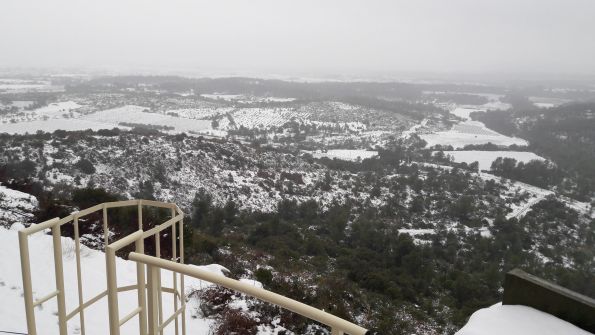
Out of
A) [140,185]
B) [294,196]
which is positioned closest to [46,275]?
[140,185]

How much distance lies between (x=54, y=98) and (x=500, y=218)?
93491 millimetres

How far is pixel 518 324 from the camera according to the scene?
15.4 ft

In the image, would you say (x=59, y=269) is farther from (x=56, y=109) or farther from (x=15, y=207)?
(x=56, y=109)

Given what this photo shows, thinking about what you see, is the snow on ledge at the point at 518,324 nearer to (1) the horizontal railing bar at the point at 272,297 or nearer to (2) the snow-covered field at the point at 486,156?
(1) the horizontal railing bar at the point at 272,297

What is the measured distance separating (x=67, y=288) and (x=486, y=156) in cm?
7118

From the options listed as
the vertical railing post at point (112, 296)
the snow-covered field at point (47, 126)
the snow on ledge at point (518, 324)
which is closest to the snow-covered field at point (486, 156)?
the snow-covered field at point (47, 126)

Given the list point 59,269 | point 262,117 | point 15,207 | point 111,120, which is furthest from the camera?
point 262,117

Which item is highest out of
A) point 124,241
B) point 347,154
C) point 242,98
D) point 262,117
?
point 124,241

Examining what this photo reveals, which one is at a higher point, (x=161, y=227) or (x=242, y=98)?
(x=161, y=227)

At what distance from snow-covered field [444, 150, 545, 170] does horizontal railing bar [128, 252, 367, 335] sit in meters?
66.0

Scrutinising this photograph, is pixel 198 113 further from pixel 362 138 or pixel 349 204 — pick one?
pixel 349 204

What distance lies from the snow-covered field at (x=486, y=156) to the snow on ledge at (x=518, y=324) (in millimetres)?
61913

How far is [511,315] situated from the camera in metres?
4.84

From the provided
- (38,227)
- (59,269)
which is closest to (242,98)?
(59,269)
